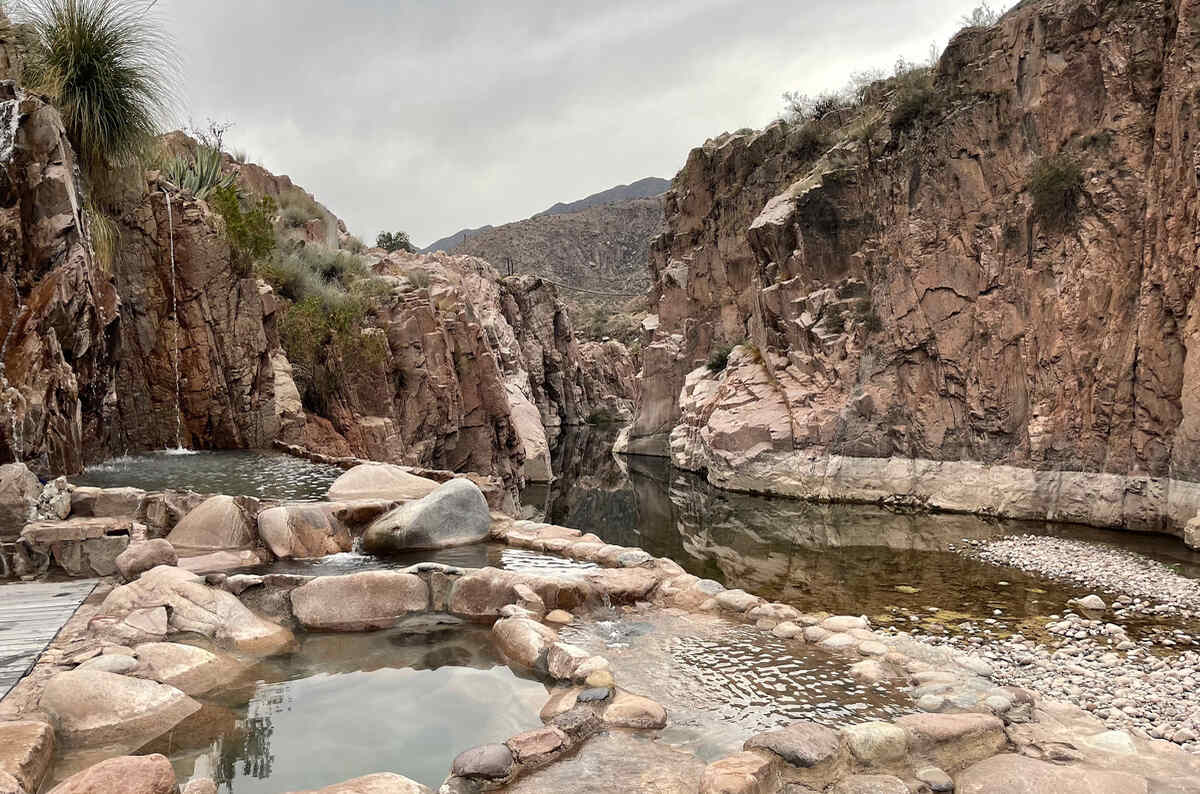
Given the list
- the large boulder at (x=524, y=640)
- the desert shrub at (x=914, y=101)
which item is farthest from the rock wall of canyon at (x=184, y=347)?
the desert shrub at (x=914, y=101)

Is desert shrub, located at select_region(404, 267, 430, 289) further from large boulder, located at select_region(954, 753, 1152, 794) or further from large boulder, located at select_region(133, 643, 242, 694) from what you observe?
large boulder, located at select_region(954, 753, 1152, 794)

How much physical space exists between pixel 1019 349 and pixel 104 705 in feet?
75.3

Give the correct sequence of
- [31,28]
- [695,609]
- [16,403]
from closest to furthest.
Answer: [695,609], [16,403], [31,28]

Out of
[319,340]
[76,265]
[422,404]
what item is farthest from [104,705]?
[422,404]

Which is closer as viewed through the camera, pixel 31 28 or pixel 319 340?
pixel 31 28

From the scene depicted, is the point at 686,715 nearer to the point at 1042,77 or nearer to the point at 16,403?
the point at 16,403

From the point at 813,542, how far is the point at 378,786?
50.1 ft

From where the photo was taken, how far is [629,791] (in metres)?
3.50

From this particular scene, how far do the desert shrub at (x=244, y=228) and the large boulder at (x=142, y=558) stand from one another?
10.1 metres

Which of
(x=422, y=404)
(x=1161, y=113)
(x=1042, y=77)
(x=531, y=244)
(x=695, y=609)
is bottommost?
(x=695, y=609)

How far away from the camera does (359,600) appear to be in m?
5.92

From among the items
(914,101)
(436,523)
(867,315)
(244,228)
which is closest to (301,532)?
(436,523)

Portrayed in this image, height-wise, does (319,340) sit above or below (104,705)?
above

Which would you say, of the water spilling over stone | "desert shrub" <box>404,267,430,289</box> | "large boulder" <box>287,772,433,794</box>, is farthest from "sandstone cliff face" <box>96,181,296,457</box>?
"large boulder" <box>287,772,433,794</box>
